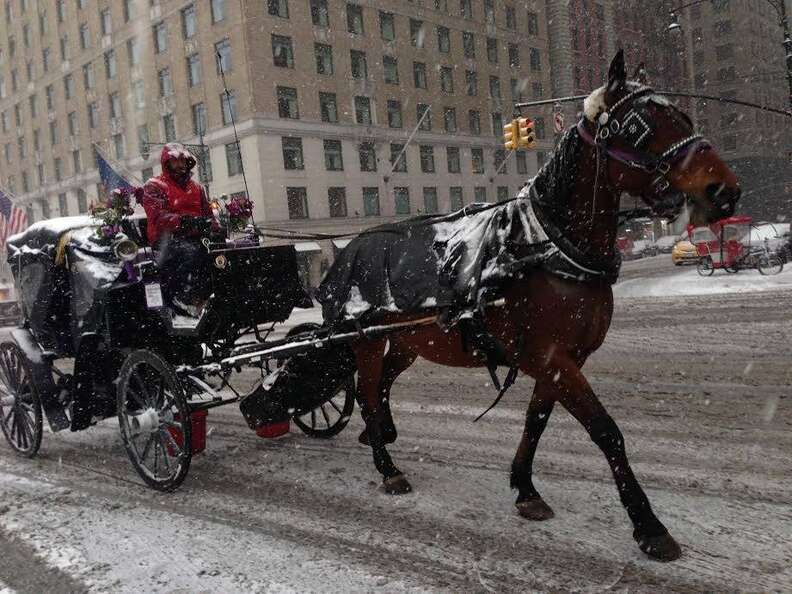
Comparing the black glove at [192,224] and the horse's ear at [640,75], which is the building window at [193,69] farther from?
the horse's ear at [640,75]

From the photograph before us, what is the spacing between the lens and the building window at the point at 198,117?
39062mm

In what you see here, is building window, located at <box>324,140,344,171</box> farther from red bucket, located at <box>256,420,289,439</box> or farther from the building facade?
red bucket, located at <box>256,420,289,439</box>

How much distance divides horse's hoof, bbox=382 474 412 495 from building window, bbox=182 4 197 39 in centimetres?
3988

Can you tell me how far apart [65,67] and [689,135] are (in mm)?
55536

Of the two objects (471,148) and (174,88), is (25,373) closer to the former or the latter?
(174,88)

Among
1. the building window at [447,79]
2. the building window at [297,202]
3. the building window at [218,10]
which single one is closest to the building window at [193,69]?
the building window at [218,10]

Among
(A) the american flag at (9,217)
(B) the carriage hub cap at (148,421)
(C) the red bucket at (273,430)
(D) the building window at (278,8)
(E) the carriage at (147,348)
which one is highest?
(D) the building window at (278,8)

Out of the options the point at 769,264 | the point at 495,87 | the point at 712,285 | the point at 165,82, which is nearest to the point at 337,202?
the point at 165,82

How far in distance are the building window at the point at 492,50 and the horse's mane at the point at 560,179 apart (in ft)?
166

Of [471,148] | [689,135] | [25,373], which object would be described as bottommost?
[25,373]

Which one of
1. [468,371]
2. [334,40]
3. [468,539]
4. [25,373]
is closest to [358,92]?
[334,40]

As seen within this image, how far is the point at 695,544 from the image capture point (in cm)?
349

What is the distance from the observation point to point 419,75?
45.7m

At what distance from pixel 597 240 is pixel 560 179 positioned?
0.41 meters
